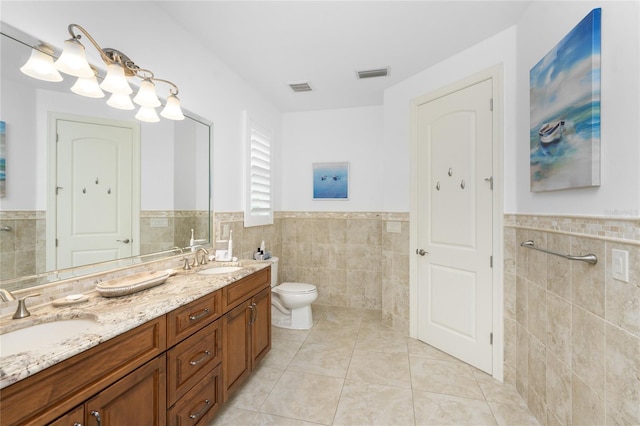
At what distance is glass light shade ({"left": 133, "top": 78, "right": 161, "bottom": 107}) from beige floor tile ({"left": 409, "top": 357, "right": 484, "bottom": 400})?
8.35 feet

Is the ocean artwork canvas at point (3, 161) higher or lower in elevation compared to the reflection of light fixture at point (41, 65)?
lower

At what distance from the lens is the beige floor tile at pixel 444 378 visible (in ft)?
6.29

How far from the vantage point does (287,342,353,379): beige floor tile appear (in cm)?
217

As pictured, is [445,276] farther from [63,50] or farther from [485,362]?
[63,50]

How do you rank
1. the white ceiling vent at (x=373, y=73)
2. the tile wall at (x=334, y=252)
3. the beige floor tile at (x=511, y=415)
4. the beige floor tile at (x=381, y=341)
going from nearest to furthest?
the beige floor tile at (x=511, y=415)
the beige floor tile at (x=381, y=341)
the white ceiling vent at (x=373, y=73)
the tile wall at (x=334, y=252)

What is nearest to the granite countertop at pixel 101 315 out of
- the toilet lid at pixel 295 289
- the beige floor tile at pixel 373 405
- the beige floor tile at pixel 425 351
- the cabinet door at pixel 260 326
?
the cabinet door at pixel 260 326

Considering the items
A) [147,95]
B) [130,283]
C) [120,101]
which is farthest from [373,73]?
[130,283]

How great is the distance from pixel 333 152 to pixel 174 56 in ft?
7.01

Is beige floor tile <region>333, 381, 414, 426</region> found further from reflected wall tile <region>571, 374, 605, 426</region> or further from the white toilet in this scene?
the white toilet

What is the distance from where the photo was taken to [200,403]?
4.75 feet

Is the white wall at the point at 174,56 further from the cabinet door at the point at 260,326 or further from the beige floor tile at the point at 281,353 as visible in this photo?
the beige floor tile at the point at 281,353

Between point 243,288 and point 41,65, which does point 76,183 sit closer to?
point 41,65

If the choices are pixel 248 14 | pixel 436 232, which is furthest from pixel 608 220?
pixel 248 14

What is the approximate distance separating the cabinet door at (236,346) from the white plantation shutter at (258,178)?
1.11m
